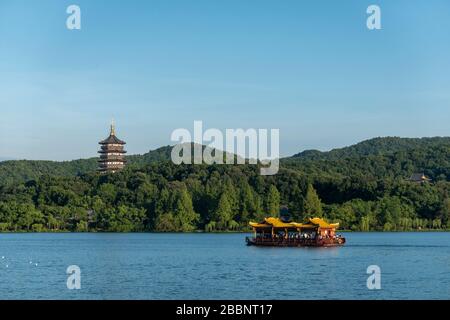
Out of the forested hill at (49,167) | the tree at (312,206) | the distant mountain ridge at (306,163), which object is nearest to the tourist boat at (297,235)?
the tree at (312,206)

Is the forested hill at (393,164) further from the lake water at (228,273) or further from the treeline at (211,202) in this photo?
the lake water at (228,273)

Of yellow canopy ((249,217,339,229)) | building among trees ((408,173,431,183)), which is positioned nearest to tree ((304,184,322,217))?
yellow canopy ((249,217,339,229))

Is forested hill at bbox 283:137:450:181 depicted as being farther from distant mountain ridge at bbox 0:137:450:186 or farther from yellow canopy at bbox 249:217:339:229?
yellow canopy at bbox 249:217:339:229

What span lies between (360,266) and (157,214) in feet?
146

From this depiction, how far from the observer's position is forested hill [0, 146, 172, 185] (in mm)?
118375

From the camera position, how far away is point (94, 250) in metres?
49.0

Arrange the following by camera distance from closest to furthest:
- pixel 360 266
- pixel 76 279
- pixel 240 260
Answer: pixel 76 279 → pixel 360 266 → pixel 240 260

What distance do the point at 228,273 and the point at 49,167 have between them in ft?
324

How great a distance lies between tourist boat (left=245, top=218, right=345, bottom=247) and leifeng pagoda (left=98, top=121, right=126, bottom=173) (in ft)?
180

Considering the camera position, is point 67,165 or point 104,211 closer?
point 104,211

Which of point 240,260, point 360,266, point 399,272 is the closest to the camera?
point 399,272
